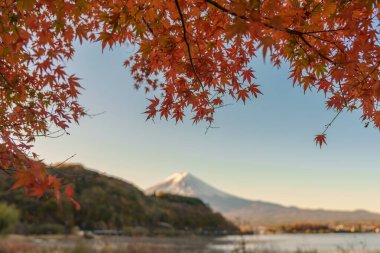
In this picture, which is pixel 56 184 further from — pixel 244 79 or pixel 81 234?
pixel 81 234

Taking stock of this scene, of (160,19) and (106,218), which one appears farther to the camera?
(106,218)

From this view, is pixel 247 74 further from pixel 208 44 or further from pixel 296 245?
pixel 296 245

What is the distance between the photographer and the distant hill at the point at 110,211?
26.7 m

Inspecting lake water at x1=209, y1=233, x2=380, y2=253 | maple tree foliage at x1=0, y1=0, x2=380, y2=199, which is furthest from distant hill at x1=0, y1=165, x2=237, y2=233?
maple tree foliage at x1=0, y1=0, x2=380, y2=199

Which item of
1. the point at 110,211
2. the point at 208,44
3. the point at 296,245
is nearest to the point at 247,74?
the point at 208,44

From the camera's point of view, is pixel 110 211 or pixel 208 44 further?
pixel 110 211

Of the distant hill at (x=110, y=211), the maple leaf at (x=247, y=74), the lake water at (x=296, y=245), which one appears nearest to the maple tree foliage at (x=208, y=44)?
the maple leaf at (x=247, y=74)

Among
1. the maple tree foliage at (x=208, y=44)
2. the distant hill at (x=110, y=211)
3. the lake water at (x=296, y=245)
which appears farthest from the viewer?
the distant hill at (x=110, y=211)

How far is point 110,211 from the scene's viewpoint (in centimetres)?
3000

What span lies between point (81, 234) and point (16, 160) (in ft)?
65.1

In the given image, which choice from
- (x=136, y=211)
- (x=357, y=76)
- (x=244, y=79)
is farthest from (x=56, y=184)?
(x=136, y=211)

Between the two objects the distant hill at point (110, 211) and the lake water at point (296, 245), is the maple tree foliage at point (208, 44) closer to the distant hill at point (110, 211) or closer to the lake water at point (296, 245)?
the lake water at point (296, 245)

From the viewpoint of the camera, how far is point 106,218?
2917cm

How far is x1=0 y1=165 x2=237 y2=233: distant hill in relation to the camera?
26.7m
